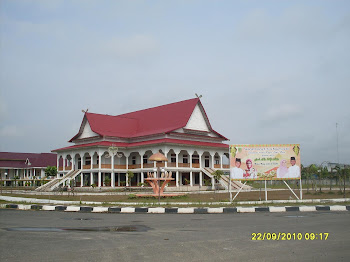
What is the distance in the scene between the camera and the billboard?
17.4 m

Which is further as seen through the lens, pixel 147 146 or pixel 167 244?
pixel 147 146

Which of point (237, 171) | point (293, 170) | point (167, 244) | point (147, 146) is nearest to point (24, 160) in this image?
point (147, 146)

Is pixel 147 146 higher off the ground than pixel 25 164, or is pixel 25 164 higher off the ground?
pixel 147 146

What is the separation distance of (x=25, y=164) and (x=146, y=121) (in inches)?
1269

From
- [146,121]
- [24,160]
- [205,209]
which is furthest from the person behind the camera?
[24,160]

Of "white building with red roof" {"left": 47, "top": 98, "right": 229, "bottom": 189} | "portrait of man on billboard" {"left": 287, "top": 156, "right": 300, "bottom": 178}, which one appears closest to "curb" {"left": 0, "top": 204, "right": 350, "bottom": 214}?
"portrait of man on billboard" {"left": 287, "top": 156, "right": 300, "bottom": 178}

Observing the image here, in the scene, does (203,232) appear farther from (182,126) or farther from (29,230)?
(182,126)

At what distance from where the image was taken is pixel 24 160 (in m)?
66.8

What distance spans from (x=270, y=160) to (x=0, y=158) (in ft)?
191

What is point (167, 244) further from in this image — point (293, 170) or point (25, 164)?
point (25, 164)

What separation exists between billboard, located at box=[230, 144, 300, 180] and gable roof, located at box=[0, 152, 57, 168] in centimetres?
5333

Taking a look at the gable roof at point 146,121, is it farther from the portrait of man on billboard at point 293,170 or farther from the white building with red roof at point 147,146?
the portrait of man on billboard at point 293,170

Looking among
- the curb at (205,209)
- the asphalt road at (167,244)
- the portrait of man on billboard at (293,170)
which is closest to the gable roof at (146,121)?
the portrait of man on billboard at (293,170)

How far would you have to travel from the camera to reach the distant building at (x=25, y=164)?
64.2 meters
